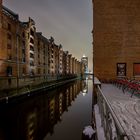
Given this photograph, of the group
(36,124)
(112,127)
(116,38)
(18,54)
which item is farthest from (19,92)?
(112,127)

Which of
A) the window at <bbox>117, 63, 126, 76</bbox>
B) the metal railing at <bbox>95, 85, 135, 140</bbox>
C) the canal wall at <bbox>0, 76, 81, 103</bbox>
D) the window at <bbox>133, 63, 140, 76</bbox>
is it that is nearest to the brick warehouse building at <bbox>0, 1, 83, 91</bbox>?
the canal wall at <bbox>0, 76, 81, 103</bbox>

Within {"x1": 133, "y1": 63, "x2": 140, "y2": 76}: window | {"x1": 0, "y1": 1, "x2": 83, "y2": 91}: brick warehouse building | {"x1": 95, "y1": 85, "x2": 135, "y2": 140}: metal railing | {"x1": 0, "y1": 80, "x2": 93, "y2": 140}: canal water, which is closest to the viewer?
{"x1": 95, "y1": 85, "x2": 135, "y2": 140}: metal railing

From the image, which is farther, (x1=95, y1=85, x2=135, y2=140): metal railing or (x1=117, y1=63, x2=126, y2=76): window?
(x1=117, y1=63, x2=126, y2=76): window

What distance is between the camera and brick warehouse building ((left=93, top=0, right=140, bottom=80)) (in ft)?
82.9

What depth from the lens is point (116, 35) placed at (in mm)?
25750

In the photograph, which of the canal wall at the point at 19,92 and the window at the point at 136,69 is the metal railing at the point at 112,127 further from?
the window at the point at 136,69

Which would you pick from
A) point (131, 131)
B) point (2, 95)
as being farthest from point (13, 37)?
point (131, 131)

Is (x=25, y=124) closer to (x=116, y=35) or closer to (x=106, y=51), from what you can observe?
(x=106, y=51)

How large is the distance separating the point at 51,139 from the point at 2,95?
10.4 m

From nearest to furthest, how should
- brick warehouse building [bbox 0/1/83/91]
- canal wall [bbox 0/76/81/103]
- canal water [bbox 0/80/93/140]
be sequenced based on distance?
canal water [bbox 0/80/93/140] < canal wall [bbox 0/76/81/103] < brick warehouse building [bbox 0/1/83/91]

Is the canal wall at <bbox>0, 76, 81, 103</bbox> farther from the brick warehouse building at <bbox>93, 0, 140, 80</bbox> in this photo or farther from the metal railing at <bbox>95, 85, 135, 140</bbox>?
the metal railing at <bbox>95, 85, 135, 140</bbox>

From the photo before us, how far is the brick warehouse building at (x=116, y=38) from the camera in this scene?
25.3 m

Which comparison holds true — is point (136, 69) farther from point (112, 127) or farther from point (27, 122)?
point (112, 127)

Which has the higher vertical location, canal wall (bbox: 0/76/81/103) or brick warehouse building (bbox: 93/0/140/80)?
brick warehouse building (bbox: 93/0/140/80)
